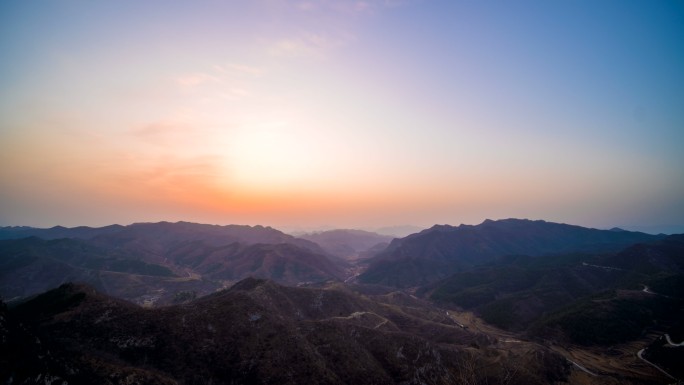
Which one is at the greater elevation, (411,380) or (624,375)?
(411,380)

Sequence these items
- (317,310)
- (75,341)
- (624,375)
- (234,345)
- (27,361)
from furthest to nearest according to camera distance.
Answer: (317,310)
(624,375)
(234,345)
(75,341)
(27,361)

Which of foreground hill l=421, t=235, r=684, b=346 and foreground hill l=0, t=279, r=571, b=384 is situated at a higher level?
foreground hill l=0, t=279, r=571, b=384

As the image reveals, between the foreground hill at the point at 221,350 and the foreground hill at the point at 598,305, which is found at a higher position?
the foreground hill at the point at 221,350

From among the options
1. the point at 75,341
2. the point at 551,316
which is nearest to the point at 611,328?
the point at 551,316

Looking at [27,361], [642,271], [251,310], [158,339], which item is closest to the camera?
[27,361]

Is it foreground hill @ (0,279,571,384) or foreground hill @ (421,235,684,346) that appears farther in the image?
foreground hill @ (421,235,684,346)

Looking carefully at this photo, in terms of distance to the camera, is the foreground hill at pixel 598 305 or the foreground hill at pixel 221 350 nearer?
the foreground hill at pixel 221 350

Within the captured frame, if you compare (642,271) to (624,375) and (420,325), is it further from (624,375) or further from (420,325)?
(420,325)

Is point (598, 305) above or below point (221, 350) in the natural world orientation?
below
